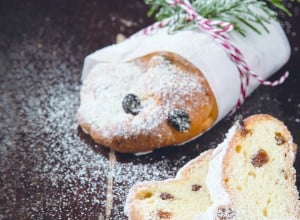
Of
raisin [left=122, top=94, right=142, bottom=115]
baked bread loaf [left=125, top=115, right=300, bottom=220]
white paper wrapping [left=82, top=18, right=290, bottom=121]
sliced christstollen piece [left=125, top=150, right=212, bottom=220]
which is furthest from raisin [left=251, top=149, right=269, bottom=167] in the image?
raisin [left=122, top=94, right=142, bottom=115]

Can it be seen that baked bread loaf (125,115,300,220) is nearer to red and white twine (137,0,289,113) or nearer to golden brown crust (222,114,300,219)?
golden brown crust (222,114,300,219)

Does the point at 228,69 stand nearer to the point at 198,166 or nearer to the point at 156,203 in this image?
the point at 198,166

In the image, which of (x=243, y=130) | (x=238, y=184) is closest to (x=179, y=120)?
(x=243, y=130)

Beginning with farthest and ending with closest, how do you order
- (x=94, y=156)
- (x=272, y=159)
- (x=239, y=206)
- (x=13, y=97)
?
(x=13, y=97) < (x=94, y=156) < (x=272, y=159) < (x=239, y=206)

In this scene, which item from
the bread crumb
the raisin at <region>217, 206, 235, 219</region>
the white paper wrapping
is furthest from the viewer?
the bread crumb

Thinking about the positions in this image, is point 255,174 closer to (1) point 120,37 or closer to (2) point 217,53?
(2) point 217,53

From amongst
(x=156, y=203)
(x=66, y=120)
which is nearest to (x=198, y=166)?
(x=156, y=203)

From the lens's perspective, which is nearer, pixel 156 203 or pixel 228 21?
pixel 156 203
